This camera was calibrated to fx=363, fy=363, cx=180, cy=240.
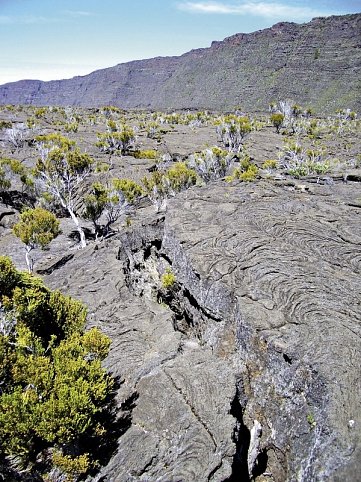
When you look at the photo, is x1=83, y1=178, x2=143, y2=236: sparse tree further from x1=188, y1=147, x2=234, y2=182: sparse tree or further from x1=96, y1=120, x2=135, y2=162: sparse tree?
x1=96, y1=120, x2=135, y2=162: sparse tree

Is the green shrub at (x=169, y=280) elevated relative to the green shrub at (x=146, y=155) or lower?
elevated

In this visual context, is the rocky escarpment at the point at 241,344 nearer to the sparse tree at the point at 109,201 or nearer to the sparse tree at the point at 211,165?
the sparse tree at the point at 109,201

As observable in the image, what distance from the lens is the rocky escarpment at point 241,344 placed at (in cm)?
828

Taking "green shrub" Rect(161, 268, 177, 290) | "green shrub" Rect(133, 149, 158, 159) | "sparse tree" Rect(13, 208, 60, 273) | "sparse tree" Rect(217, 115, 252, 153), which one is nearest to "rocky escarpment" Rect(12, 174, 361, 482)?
"green shrub" Rect(161, 268, 177, 290)

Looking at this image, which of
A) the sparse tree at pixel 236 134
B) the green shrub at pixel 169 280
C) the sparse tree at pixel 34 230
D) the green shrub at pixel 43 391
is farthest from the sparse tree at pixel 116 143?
the green shrub at pixel 43 391

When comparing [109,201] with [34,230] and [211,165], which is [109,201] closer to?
[34,230]

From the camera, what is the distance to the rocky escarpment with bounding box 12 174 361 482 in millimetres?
8281

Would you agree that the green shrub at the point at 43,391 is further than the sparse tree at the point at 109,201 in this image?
No

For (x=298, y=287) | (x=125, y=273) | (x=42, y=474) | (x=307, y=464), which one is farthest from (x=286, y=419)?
(x=125, y=273)

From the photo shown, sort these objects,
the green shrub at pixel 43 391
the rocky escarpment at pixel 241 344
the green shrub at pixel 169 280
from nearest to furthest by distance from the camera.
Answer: the green shrub at pixel 43 391 → the rocky escarpment at pixel 241 344 → the green shrub at pixel 169 280

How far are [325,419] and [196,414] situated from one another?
309 cm

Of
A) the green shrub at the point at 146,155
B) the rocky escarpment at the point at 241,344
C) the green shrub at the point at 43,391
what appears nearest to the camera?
the green shrub at the point at 43,391

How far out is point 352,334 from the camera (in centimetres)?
968

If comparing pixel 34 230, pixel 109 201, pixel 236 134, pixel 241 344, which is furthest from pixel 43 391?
pixel 236 134
